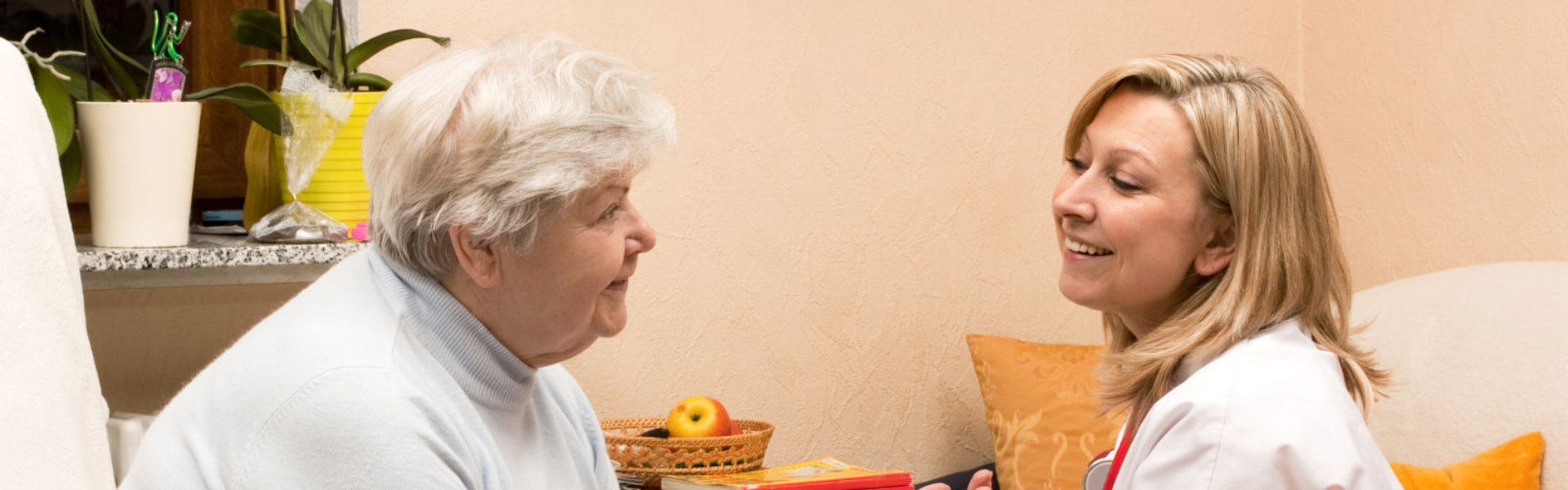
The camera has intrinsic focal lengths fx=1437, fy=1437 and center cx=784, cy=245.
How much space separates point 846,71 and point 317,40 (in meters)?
1.02

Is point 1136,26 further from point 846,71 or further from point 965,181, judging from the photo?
point 846,71

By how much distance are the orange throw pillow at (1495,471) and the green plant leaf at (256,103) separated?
1.65 meters

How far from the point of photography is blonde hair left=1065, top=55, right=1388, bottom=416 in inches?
53.1

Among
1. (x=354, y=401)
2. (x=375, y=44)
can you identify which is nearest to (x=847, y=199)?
(x=375, y=44)

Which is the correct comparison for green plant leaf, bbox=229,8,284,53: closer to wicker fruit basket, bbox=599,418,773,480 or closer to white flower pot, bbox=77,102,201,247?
white flower pot, bbox=77,102,201,247

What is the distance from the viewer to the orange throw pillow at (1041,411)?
238 cm

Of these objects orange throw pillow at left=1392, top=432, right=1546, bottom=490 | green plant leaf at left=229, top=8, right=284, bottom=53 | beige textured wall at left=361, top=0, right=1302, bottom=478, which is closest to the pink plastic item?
green plant leaf at left=229, top=8, right=284, bottom=53

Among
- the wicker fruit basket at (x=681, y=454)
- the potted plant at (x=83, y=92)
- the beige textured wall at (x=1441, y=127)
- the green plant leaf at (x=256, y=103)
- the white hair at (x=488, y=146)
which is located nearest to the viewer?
the white hair at (x=488, y=146)

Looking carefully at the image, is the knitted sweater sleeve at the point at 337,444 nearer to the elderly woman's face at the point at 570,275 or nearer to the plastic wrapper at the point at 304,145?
the elderly woman's face at the point at 570,275

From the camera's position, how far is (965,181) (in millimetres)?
2746

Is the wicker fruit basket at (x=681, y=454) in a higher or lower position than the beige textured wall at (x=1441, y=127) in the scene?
lower

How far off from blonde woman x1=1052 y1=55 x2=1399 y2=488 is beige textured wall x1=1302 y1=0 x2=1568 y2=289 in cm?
146

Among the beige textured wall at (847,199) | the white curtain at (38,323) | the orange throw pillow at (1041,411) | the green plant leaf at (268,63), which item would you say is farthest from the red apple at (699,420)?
the white curtain at (38,323)

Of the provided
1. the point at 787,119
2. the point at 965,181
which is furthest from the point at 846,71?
the point at 965,181
